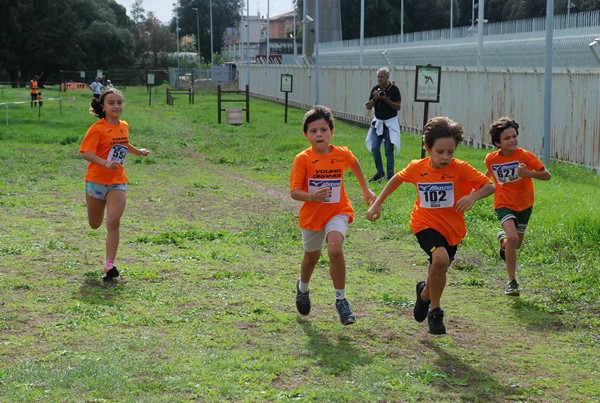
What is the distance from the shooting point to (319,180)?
738cm

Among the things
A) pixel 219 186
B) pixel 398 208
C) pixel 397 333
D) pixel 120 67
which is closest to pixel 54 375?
pixel 397 333

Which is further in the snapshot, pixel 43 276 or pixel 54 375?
pixel 43 276

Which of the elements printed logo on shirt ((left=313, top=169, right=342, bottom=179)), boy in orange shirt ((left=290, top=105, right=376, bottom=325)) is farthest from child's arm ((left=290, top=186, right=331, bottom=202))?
printed logo on shirt ((left=313, top=169, right=342, bottom=179))

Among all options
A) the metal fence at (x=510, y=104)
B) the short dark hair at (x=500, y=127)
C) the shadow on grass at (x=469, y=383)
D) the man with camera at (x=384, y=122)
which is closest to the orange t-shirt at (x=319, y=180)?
the shadow on grass at (x=469, y=383)

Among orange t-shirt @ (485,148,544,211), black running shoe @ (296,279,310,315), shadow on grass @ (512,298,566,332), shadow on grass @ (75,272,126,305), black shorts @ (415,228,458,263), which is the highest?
orange t-shirt @ (485,148,544,211)

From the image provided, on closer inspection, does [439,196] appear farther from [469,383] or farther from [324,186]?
[469,383]

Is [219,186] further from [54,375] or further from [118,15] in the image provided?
[118,15]

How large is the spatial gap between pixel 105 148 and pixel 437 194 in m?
3.61

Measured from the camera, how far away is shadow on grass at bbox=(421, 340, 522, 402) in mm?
5723

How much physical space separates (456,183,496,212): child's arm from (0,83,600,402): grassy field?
0.96m

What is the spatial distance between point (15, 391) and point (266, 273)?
4.12 meters

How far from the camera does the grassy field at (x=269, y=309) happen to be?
19.1 ft

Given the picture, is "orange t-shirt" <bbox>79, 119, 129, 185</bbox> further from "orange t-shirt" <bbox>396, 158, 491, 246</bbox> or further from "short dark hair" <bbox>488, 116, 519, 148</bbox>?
"short dark hair" <bbox>488, 116, 519, 148</bbox>

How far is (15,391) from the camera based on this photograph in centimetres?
548
